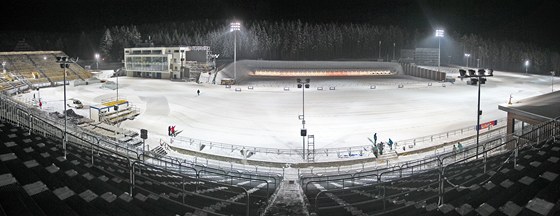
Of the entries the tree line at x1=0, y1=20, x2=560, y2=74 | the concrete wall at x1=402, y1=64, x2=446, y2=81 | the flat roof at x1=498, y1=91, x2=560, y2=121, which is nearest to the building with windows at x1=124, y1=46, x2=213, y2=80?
the tree line at x1=0, y1=20, x2=560, y2=74

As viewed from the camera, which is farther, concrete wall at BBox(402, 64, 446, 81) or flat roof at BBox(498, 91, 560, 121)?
concrete wall at BBox(402, 64, 446, 81)

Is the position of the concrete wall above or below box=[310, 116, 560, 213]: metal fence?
above

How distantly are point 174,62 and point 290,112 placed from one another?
5310 cm

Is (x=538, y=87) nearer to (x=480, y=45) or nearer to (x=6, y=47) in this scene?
(x=480, y=45)

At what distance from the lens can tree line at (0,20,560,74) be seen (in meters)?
119

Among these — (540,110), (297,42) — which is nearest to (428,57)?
(297,42)

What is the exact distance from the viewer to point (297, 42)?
120938mm

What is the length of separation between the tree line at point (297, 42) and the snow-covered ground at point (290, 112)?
50.0 metres

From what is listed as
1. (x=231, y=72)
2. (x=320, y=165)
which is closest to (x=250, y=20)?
(x=231, y=72)

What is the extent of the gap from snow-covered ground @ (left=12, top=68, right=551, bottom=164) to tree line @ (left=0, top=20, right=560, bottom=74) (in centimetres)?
5004

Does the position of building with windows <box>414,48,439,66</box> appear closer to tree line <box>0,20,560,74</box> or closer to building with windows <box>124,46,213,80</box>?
tree line <box>0,20,560,74</box>

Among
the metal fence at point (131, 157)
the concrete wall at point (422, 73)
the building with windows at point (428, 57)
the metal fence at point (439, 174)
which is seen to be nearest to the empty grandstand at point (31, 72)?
the metal fence at point (131, 157)

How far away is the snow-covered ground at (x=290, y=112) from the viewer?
107ft

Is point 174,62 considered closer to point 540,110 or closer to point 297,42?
point 297,42
